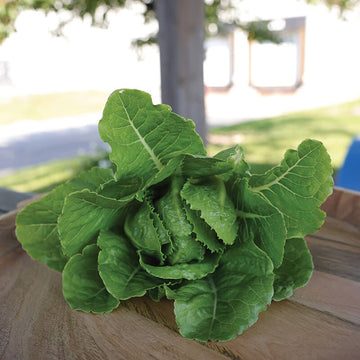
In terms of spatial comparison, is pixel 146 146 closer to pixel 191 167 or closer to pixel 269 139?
pixel 191 167

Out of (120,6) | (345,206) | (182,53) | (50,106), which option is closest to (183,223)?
(345,206)

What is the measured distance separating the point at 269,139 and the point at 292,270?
353 cm

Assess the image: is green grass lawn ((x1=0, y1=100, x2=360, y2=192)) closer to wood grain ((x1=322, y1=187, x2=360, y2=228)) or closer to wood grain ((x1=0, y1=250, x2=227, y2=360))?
wood grain ((x1=322, y1=187, x2=360, y2=228))

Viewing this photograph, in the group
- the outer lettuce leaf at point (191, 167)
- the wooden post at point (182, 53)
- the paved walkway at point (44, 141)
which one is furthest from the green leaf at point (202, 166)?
the paved walkway at point (44, 141)

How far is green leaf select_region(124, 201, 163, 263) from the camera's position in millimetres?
465

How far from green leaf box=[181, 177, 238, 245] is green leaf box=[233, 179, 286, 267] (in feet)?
0.04

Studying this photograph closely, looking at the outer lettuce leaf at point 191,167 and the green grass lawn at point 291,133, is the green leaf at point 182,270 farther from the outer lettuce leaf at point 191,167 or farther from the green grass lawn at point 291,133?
the green grass lawn at point 291,133

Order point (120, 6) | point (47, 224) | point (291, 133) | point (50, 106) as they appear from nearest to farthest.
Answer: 1. point (47, 224)
2. point (120, 6)
3. point (291, 133)
4. point (50, 106)

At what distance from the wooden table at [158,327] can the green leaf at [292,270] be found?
15 mm

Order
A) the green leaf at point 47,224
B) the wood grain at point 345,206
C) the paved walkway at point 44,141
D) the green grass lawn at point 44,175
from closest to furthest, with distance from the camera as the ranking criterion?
1. the green leaf at point 47,224
2. the wood grain at point 345,206
3. the green grass lawn at point 44,175
4. the paved walkway at point 44,141

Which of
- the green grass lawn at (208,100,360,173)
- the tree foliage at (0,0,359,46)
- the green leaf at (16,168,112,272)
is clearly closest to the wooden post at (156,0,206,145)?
the tree foliage at (0,0,359,46)

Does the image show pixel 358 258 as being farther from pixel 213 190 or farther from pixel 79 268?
pixel 79 268

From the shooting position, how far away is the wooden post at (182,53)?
1723mm

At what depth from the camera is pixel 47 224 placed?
540 millimetres
